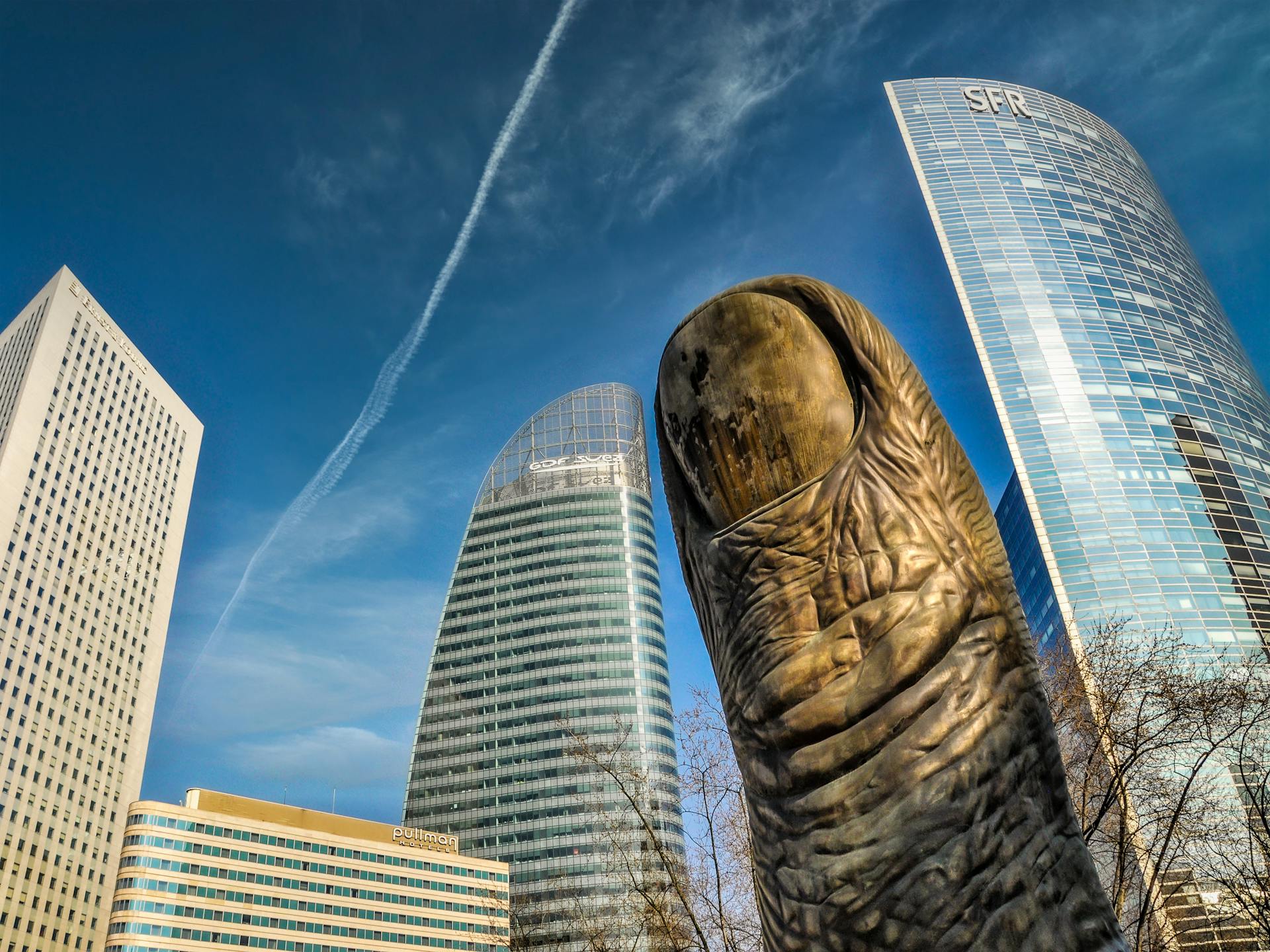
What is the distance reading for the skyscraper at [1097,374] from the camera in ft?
225

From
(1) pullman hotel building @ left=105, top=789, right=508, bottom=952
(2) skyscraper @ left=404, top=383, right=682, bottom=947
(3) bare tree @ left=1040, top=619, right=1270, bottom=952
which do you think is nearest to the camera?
(3) bare tree @ left=1040, top=619, right=1270, bottom=952

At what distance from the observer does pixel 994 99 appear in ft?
339

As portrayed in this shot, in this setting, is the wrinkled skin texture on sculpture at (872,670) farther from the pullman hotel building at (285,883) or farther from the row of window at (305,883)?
the row of window at (305,883)

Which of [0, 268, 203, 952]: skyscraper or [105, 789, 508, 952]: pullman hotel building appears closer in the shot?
[0, 268, 203, 952]: skyscraper

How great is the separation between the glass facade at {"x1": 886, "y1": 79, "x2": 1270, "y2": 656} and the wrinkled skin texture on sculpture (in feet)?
221

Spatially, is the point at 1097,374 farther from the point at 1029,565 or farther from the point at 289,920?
the point at 289,920

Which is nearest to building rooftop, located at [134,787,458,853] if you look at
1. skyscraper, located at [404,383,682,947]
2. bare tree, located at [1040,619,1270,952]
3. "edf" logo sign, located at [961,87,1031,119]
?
skyscraper, located at [404,383,682,947]

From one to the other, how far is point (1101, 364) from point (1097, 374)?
4.67 feet

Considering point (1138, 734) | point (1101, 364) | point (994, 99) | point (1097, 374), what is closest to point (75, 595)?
point (1138, 734)

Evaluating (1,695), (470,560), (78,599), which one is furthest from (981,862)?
(470,560)

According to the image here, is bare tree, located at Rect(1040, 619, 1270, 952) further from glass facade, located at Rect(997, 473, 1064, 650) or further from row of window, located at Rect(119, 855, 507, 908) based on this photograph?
row of window, located at Rect(119, 855, 507, 908)

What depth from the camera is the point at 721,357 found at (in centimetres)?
217

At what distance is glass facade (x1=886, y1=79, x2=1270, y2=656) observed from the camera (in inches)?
2699

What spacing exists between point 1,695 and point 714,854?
246ft
